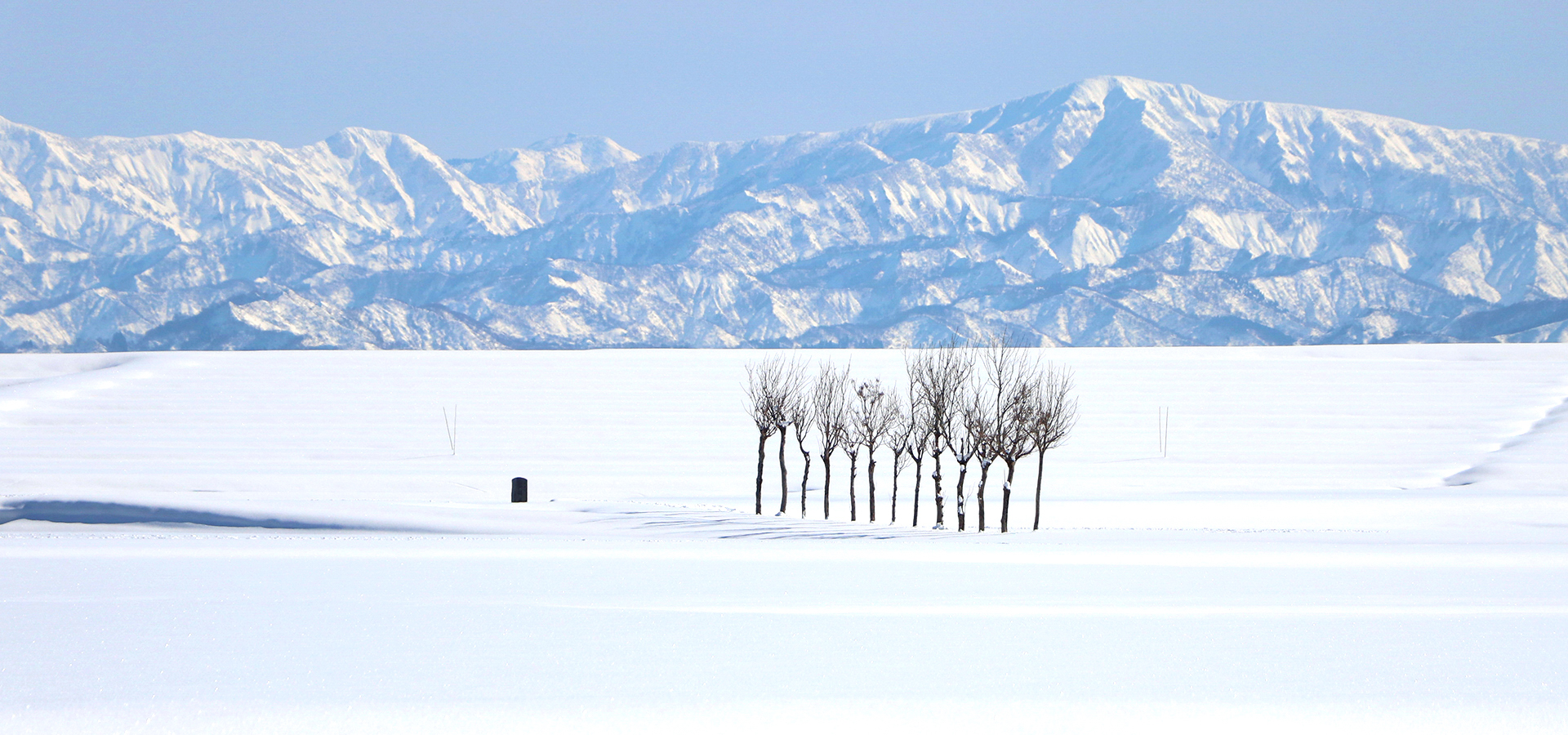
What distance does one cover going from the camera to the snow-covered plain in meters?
9.70

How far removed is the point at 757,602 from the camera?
14.3 m

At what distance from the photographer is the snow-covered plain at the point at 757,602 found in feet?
31.8

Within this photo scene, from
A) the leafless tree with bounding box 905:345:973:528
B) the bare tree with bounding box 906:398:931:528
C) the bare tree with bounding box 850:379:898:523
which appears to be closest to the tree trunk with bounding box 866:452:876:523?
the bare tree with bounding box 850:379:898:523

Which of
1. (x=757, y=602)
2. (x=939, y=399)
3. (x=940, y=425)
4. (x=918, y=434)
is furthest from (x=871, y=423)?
(x=757, y=602)

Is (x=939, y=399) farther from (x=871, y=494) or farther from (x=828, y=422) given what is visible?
(x=828, y=422)

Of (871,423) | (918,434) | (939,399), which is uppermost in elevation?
(939,399)

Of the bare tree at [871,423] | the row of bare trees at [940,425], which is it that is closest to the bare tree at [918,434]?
the row of bare trees at [940,425]

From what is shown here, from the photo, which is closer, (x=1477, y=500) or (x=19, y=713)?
(x=19, y=713)

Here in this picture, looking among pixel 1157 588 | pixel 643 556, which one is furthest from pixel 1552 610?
pixel 643 556

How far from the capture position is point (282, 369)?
79.2 m

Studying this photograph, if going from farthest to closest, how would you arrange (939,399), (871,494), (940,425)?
(871,494)
(940,425)
(939,399)

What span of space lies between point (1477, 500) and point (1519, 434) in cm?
2418

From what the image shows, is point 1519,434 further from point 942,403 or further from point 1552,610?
point 1552,610

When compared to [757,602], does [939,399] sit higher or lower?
higher
